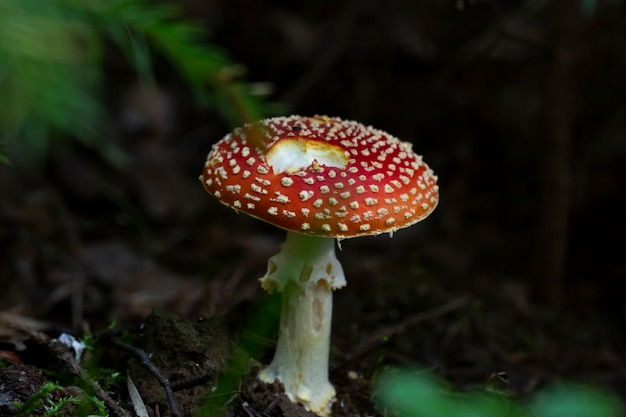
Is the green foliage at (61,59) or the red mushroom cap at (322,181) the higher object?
the red mushroom cap at (322,181)

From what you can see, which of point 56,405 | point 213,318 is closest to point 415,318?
point 213,318

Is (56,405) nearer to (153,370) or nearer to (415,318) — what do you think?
(153,370)

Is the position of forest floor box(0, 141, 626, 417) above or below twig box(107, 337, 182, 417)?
above

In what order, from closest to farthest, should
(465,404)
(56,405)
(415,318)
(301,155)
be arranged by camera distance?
(465,404), (56,405), (301,155), (415,318)

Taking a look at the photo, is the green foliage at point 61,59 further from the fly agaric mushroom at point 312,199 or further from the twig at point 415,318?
the twig at point 415,318

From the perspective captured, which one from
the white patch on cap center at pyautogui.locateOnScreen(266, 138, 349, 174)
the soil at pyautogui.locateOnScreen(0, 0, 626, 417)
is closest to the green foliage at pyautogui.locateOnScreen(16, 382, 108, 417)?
the white patch on cap center at pyautogui.locateOnScreen(266, 138, 349, 174)

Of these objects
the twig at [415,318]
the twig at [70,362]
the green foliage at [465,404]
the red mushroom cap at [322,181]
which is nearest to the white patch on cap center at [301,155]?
the red mushroom cap at [322,181]

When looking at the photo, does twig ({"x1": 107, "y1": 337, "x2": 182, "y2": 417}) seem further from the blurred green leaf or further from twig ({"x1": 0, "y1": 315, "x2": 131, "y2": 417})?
the blurred green leaf

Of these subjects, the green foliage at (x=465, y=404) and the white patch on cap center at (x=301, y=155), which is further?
the white patch on cap center at (x=301, y=155)
